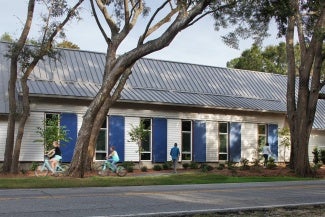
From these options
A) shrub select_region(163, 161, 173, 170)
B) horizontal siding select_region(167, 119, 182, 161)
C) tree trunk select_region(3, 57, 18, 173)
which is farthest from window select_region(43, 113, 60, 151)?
horizontal siding select_region(167, 119, 182, 161)

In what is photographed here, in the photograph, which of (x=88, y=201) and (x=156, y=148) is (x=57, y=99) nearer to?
(x=156, y=148)

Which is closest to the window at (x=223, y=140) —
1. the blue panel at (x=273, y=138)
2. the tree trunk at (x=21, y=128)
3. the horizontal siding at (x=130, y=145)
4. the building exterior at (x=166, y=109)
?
the building exterior at (x=166, y=109)

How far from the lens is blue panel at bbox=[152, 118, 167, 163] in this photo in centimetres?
2997

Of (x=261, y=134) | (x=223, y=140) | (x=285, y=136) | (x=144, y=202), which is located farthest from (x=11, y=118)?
(x=285, y=136)

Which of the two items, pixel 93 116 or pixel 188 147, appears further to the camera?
pixel 188 147

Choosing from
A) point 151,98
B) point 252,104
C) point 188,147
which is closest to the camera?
point 151,98

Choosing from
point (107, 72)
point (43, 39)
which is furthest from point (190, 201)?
point (43, 39)

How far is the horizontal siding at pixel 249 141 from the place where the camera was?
3369 cm

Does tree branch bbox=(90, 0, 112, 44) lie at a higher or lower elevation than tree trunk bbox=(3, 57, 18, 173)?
higher

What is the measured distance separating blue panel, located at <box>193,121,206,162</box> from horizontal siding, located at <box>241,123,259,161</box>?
3300 mm

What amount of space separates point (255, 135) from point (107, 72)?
15.2m

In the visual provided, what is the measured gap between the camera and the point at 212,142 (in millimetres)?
32188

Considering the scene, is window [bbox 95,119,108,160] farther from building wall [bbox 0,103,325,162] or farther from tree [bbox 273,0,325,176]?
tree [bbox 273,0,325,176]

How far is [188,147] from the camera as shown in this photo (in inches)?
1238
